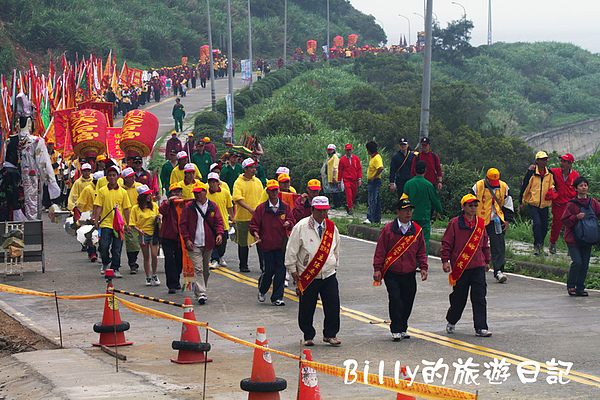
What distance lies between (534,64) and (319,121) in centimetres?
7200

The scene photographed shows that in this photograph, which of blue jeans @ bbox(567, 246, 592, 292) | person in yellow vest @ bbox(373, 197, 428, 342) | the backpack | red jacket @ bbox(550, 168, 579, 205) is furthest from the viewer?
red jacket @ bbox(550, 168, 579, 205)

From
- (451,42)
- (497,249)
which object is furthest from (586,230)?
(451,42)

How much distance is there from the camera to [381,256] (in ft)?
35.9

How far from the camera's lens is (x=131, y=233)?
51.4 ft

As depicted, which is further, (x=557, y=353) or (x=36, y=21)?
(x=36, y=21)

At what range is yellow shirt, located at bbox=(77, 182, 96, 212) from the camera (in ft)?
54.7

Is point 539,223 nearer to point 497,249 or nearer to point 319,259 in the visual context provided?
point 497,249

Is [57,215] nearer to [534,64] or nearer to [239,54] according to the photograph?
[239,54]

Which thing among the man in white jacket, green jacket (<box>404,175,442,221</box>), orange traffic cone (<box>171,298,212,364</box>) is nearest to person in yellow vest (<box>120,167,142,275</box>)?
green jacket (<box>404,175,442,221</box>)

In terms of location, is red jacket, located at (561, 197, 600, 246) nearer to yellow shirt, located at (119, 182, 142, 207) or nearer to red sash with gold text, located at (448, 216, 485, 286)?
red sash with gold text, located at (448, 216, 485, 286)

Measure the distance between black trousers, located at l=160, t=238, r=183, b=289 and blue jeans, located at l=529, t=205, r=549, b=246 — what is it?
604 centimetres

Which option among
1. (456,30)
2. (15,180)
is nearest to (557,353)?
(15,180)

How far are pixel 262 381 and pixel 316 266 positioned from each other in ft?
9.00

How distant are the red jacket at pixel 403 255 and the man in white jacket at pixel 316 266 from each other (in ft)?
1.82
